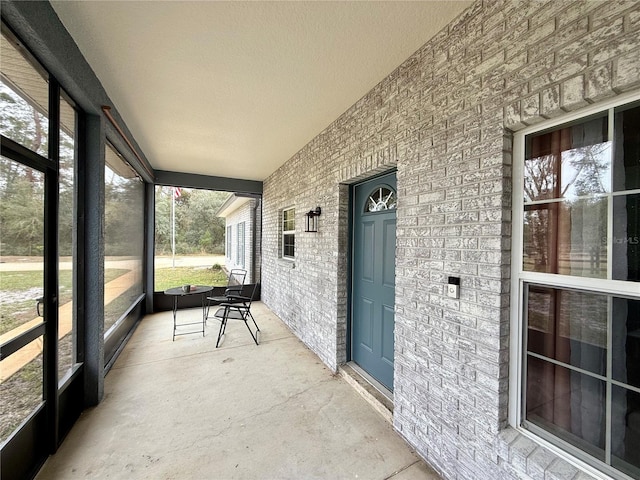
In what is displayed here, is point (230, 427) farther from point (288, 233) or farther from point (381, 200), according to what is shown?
point (288, 233)

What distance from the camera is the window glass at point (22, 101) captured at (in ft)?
4.86

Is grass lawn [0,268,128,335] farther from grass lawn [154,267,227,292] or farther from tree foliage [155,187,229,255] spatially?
tree foliage [155,187,229,255]

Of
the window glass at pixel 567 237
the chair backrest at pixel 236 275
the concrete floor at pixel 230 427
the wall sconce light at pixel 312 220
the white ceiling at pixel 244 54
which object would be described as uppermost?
the white ceiling at pixel 244 54

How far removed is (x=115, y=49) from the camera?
2.03 m

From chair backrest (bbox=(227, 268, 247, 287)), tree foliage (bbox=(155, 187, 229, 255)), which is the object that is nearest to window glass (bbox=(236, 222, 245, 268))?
chair backrest (bbox=(227, 268, 247, 287))

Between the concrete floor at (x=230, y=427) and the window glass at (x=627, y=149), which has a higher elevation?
the window glass at (x=627, y=149)

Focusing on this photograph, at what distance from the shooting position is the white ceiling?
1673 millimetres

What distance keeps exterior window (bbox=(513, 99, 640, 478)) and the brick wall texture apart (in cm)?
10

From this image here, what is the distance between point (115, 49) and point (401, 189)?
95.9 inches

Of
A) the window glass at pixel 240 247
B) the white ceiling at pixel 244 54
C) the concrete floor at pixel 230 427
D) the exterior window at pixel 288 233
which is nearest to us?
the white ceiling at pixel 244 54

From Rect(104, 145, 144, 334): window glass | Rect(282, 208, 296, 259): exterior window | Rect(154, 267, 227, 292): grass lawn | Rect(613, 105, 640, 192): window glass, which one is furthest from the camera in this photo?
Rect(154, 267, 227, 292): grass lawn

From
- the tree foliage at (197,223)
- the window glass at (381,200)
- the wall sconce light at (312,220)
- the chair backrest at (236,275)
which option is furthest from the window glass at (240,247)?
the window glass at (381,200)

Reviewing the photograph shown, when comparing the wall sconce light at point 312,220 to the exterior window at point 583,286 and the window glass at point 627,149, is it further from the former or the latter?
the window glass at point 627,149

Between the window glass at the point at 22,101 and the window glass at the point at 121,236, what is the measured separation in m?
1.46
